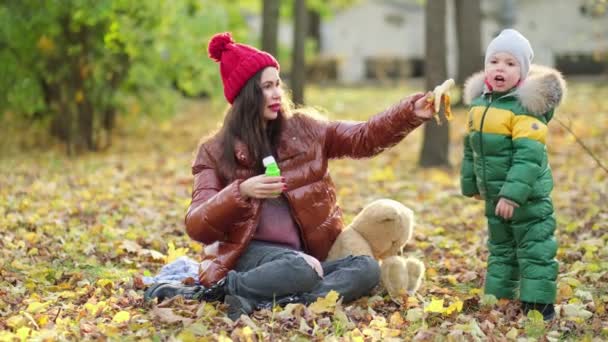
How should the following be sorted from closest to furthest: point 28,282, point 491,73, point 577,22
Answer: point 491,73 < point 28,282 < point 577,22

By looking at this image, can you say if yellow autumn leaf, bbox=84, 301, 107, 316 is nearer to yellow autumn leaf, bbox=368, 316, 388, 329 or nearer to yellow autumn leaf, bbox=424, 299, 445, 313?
yellow autumn leaf, bbox=368, 316, 388, 329

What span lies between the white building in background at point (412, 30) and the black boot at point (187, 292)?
2140 centimetres

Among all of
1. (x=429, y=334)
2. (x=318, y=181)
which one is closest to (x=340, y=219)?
(x=318, y=181)

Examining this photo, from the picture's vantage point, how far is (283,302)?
15.5 ft

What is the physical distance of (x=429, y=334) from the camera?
14.2ft

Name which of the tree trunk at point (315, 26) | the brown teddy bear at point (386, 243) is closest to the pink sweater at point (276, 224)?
the brown teddy bear at point (386, 243)

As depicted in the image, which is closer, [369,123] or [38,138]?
[369,123]

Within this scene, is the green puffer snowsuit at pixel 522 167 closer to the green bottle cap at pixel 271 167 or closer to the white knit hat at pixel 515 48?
the white knit hat at pixel 515 48

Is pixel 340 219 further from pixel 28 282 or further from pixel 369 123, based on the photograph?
A: pixel 28 282

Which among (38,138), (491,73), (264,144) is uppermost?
(491,73)

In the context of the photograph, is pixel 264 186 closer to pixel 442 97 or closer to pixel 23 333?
pixel 442 97

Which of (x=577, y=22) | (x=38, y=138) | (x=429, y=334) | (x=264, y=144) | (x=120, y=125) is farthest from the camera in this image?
(x=577, y=22)

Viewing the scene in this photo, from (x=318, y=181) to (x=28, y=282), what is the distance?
1884mm

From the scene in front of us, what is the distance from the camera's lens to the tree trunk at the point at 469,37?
46.0ft
